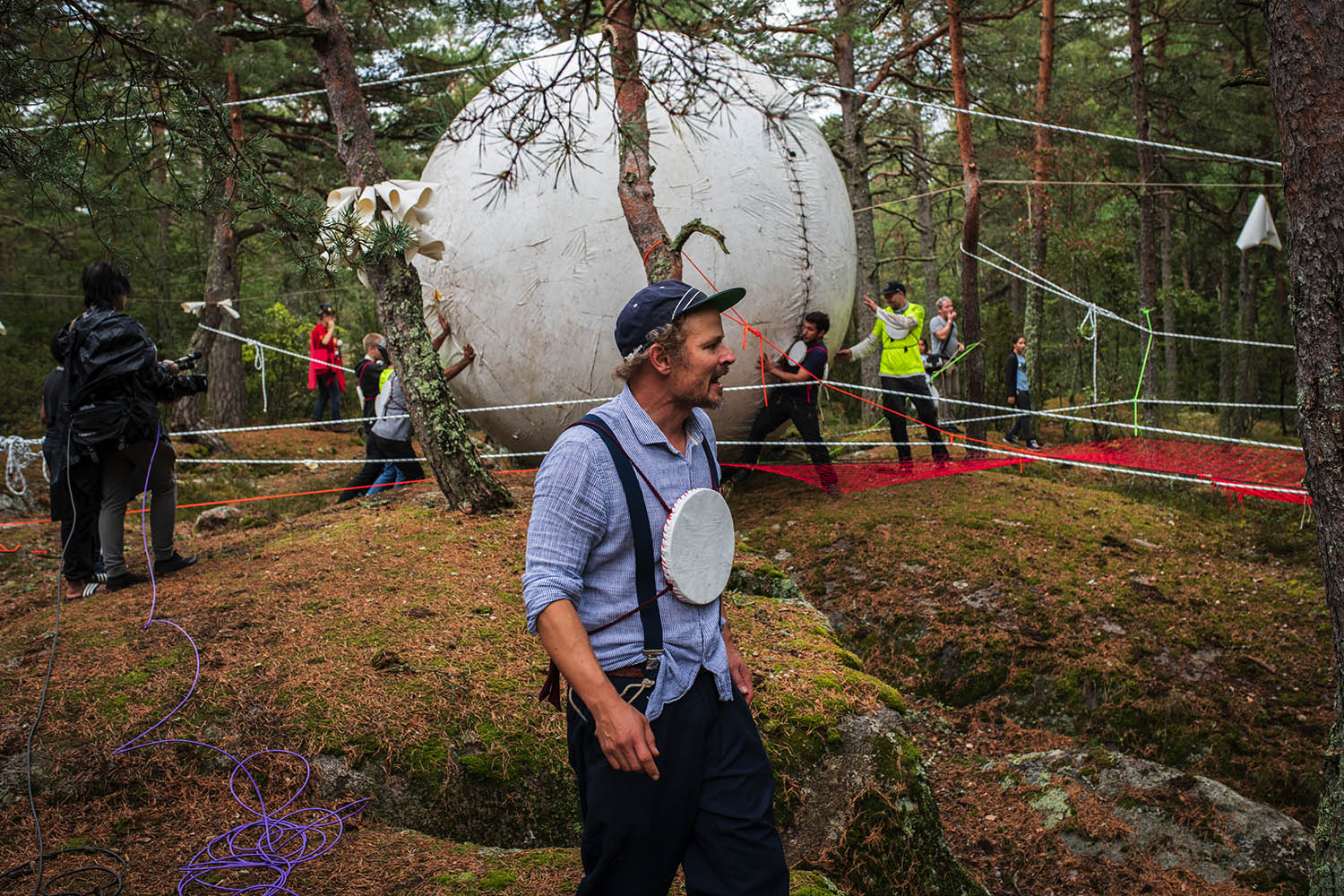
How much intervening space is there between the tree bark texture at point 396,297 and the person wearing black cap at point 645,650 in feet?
13.5

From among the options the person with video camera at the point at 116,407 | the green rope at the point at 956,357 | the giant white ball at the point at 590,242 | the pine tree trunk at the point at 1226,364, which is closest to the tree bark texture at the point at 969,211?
the green rope at the point at 956,357

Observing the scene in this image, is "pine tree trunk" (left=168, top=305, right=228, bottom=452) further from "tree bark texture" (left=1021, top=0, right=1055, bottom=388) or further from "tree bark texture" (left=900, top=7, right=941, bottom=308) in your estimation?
"tree bark texture" (left=1021, top=0, right=1055, bottom=388)

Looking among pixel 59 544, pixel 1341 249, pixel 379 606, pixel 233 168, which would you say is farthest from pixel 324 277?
pixel 59 544

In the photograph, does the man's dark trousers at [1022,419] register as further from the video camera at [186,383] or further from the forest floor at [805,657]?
the video camera at [186,383]

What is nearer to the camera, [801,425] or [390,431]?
[801,425]

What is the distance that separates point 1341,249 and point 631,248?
4.77 metres

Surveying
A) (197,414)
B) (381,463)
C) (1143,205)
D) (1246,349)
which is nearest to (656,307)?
(381,463)

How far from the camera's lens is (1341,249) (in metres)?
2.92

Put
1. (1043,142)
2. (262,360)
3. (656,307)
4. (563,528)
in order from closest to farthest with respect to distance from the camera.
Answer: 1. (563,528)
2. (656,307)
3. (262,360)
4. (1043,142)

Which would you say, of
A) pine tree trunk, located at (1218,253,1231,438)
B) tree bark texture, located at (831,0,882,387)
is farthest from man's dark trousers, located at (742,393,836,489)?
pine tree trunk, located at (1218,253,1231,438)

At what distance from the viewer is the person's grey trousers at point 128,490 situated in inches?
206

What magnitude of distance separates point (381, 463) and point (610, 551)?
707 centimetres

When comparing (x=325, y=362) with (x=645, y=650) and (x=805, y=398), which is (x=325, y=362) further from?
(x=645, y=650)

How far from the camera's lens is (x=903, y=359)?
355 inches
